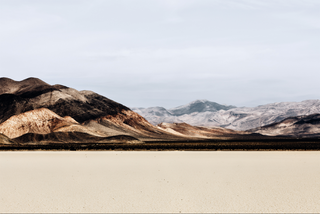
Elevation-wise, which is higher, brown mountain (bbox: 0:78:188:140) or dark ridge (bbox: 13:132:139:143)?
brown mountain (bbox: 0:78:188:140)

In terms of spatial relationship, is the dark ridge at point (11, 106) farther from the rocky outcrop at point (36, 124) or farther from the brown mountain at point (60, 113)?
the rocky outcrop at point (36, 124)

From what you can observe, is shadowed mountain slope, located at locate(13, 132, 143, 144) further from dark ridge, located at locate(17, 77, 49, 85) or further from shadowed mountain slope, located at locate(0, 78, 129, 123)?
dark ridge, located at locate(17, 77, 49, 85)

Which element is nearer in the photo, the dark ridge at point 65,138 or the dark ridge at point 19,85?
the dark ridge at point 65,138

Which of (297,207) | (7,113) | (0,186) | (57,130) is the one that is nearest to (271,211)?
(297,207)

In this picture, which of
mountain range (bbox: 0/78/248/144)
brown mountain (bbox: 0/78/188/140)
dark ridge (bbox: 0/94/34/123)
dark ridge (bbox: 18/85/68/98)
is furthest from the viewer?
dark ridge (bbox: 18/85/68/98)

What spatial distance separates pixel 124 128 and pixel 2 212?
126411mm

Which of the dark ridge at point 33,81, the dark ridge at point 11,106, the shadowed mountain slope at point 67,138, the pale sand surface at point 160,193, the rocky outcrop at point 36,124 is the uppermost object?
the dark ridge at point 33,81

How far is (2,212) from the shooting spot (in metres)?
10.2

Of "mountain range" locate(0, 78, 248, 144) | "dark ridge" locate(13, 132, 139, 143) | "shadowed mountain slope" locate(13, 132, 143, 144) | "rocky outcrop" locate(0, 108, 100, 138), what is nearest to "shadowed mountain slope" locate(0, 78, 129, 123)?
"mountain range" locate(0, 78, 248, 144)

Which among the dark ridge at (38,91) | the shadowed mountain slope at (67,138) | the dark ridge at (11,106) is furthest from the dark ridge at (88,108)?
the shadowed mountain slope at (67,138)

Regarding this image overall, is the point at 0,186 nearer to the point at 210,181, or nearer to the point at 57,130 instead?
the point at 210,181

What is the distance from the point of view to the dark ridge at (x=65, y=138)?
94325mm

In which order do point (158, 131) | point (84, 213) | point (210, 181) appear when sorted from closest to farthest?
1. point (84, 213)
2. point (210, 181)
3. point (158, 131)

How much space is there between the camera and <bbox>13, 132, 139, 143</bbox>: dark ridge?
94.3 meters
